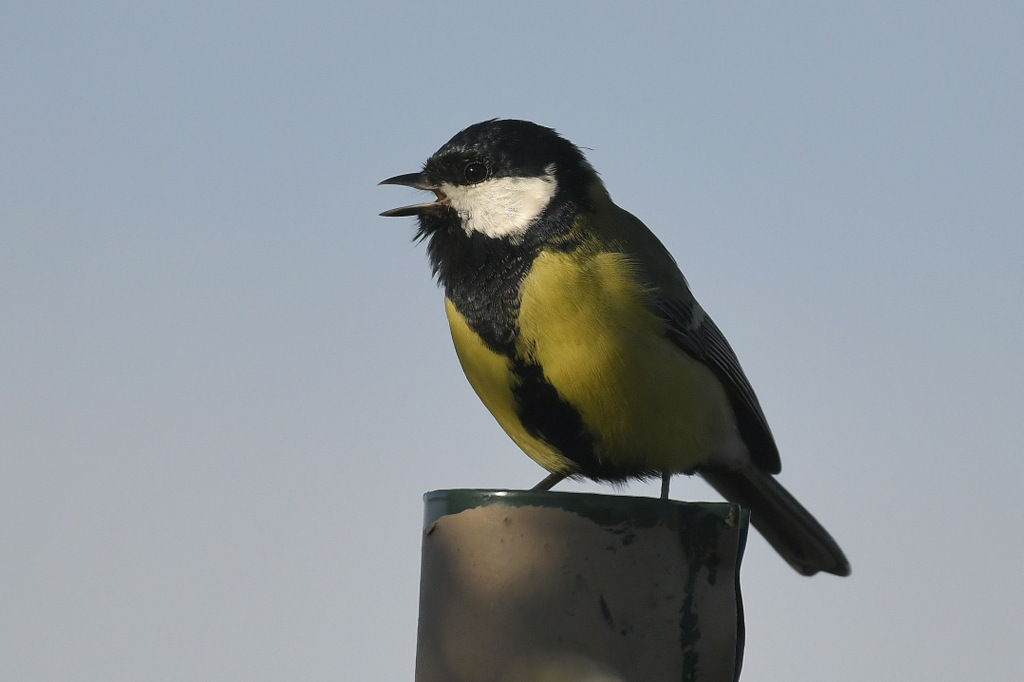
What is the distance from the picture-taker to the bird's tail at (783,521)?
4559 millimetres

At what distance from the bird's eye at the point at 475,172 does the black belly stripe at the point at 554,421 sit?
0.75 metres

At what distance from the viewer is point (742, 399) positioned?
426 centimetres

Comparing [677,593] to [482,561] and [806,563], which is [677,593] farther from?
[806,563]

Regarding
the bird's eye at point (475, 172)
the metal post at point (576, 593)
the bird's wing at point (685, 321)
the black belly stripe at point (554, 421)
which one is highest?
the bird's eye at point (475, 172)

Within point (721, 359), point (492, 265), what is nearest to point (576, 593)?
point (492, 265)

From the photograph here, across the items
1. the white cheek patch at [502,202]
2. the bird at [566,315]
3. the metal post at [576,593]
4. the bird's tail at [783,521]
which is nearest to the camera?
the metal post at [576,593]

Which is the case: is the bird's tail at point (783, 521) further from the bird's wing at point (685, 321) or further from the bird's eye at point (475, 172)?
the bird's eye at point (475, 172)

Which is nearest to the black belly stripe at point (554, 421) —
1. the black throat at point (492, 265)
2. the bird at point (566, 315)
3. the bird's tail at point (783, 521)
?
the bird at point (566, 315)

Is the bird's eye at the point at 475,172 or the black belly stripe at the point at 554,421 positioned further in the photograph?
the bird's eye at the point at 475,172

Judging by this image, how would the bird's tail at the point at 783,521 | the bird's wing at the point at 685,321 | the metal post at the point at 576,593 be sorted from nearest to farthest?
the metal post at the point at 576,593, the bird's wing at the point at 685,321, the bird's tail at the point at 783,521

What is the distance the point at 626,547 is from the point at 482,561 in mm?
370

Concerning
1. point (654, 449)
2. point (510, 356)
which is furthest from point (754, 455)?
point (510, 356)

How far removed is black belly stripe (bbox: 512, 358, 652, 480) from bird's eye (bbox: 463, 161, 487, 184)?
75 centimetres

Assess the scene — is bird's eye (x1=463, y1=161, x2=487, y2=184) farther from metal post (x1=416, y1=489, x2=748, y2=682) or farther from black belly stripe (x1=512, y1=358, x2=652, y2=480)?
metal post (x1=416, y1=489, x2=748, y2=682)
